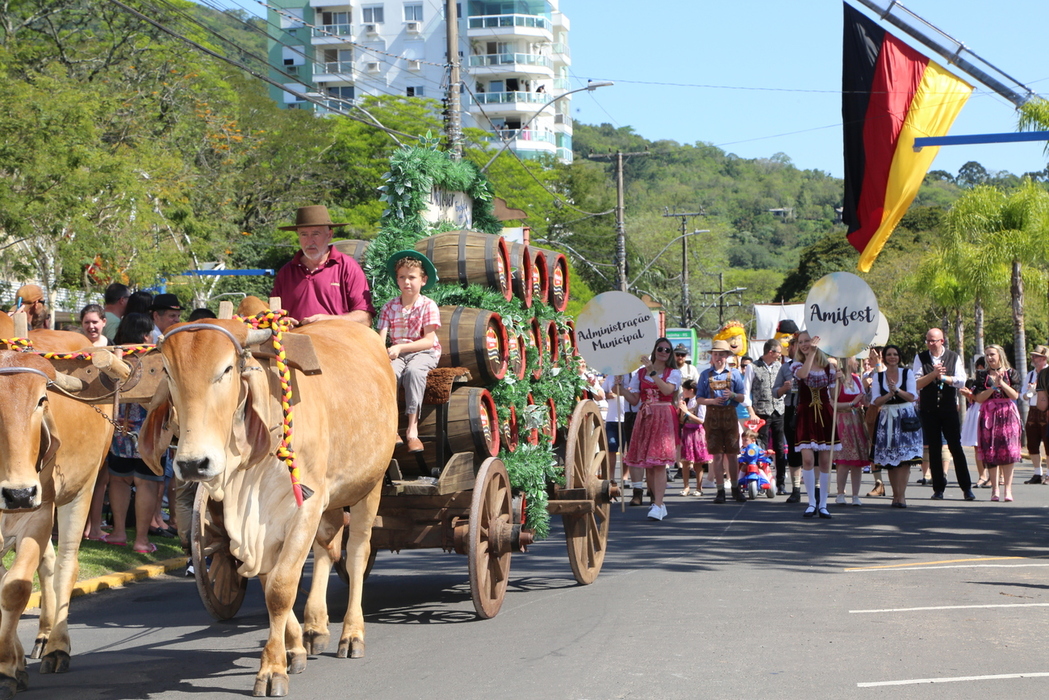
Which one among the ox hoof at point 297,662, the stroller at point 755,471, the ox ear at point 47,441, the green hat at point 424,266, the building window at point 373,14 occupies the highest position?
the building window at point 373,14

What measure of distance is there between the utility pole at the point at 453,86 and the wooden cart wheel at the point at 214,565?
13.6m

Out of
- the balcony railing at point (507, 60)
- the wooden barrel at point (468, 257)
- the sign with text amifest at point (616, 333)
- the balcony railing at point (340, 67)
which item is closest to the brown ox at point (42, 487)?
the wooden barrel at point (468, 257)

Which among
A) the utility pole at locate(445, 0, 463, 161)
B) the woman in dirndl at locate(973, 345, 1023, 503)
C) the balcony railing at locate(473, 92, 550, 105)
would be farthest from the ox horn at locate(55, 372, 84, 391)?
the balcony railing at locate(473, 92, 550, 105)

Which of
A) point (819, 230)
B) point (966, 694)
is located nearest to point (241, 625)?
point (966, 694)

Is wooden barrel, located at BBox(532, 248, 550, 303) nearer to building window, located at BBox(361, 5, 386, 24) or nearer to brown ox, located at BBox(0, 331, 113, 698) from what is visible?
brown ox, located at BBox(0, 331, 113, 698)

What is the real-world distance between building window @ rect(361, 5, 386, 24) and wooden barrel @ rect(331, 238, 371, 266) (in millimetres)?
90768

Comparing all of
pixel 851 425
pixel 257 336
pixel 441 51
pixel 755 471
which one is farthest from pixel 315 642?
pixel 441 51

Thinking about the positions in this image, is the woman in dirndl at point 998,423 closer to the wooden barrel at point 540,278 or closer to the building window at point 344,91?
the wooden barrel at point 540,278

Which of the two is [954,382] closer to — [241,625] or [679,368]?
[679,368]

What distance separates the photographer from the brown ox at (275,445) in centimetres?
564

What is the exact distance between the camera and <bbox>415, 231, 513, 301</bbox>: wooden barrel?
28.9ft

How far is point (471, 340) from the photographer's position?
27.8 ft

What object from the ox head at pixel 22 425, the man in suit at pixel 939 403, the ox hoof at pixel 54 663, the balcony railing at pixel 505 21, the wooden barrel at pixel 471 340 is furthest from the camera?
the balcony railing at pixel 505 21

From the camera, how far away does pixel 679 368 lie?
16.5 metres
